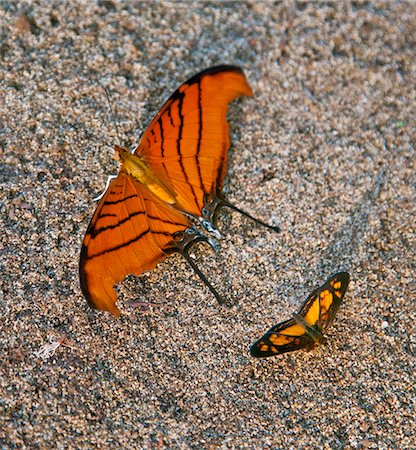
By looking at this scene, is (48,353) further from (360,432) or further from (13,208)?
(360,432)

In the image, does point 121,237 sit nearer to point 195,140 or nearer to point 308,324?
point 195,140

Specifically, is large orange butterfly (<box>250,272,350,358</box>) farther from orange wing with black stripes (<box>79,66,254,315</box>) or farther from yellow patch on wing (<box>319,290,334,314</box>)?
orange wing with black stripes (<box>79,66,254,315</box>)

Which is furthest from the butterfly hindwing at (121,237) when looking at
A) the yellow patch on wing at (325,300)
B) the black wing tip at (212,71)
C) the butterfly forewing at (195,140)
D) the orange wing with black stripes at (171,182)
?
the yellow patch on wing at (325,300)

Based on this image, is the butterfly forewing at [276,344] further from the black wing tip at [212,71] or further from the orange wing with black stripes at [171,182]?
the black wing tip at [212,71]

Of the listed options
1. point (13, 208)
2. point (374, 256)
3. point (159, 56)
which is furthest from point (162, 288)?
point (159, 56)

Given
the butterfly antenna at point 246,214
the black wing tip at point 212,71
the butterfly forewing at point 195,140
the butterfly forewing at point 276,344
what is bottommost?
the butterfly forewing at point 276,344

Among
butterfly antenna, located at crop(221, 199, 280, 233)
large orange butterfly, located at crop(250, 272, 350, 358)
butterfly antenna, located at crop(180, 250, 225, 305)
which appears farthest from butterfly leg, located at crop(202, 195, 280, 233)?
large orange butterfly, located at crop(250, 272, 350, 358)
